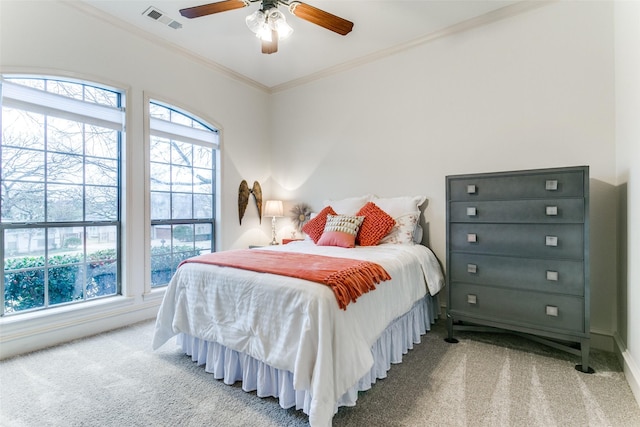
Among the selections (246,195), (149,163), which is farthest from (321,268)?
(246,195)

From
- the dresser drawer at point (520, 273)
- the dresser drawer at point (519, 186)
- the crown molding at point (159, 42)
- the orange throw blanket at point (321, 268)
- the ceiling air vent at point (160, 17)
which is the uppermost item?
the ceiling air vent at point (160, 17)

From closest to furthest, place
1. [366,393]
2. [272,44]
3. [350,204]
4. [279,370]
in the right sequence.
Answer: [279,370]
[366,393]
[272,44]
[350,204]

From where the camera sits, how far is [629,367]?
1845 mm

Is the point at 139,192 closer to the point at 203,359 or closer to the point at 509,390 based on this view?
the point at 203,359

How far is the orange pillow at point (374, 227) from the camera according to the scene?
2875 mm

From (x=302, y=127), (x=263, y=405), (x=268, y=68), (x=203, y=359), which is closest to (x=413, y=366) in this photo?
(x=263, y=405)

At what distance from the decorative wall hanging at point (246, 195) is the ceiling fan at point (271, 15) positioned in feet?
7.11

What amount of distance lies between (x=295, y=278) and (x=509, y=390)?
147 cm

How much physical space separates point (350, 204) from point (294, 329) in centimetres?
206

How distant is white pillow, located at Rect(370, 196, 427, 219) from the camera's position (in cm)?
307

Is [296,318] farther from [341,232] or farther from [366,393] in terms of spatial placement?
[341,232]

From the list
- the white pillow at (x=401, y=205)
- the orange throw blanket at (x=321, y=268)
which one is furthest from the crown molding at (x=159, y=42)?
the white pillow at (x=401, y=205)

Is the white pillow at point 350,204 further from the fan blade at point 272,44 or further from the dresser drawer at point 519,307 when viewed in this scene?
the fan blade at point 272,44

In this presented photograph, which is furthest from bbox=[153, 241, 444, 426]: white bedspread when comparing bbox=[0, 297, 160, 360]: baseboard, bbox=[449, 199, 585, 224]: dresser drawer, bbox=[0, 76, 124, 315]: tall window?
bbox=[0, 76, 124, 315]: tall window
